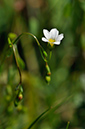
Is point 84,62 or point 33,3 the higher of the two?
point 33,3

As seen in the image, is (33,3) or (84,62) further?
(33,3)

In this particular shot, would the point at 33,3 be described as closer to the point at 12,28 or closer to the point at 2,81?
the point at 12,28

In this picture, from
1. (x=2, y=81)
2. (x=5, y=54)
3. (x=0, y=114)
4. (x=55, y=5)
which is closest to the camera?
(x=5, y=54)

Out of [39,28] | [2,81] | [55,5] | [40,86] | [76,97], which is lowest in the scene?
[76,97]

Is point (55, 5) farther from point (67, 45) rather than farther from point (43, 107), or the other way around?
point (43, 107)

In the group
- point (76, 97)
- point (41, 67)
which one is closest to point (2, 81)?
point (41, 67)

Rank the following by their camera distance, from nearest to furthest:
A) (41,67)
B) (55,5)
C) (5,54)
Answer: (5,54), (55,5), (41,67)
